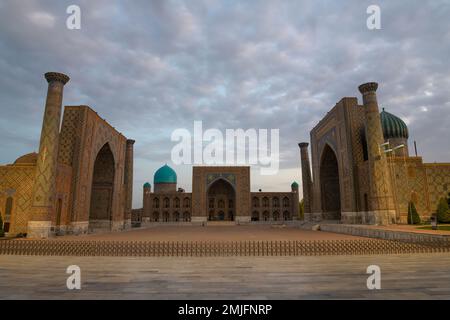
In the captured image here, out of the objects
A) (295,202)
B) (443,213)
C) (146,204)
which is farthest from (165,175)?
(443,213)

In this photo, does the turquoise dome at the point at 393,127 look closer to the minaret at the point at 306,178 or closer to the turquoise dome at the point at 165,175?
the minaret at the point at 306,178

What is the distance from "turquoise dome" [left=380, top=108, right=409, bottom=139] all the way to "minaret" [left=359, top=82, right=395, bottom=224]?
10.2m

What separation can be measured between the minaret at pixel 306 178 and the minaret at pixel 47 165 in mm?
25555

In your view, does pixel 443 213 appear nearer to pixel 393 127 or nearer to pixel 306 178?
pixel 393 127

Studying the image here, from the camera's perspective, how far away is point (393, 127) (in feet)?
95.3

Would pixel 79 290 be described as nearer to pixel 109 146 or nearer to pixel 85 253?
pixel 85 253

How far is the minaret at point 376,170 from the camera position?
19172 mm

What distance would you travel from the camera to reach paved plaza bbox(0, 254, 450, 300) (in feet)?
11.6

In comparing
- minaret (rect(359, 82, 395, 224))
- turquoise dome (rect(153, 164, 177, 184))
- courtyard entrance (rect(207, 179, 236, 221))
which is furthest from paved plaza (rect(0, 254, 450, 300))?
turquoise dome (rect(153, 164, 177, 184))

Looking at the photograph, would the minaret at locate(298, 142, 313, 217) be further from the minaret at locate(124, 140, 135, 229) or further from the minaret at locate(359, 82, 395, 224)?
the minaret at locate(124, 140, 135, 229)

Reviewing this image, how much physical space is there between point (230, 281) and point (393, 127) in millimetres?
30080

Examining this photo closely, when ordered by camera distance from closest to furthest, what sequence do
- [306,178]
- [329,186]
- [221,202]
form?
[329,186]
[306,178]
[221,202]

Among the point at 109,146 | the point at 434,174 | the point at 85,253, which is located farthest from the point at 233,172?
the point at 85,253
